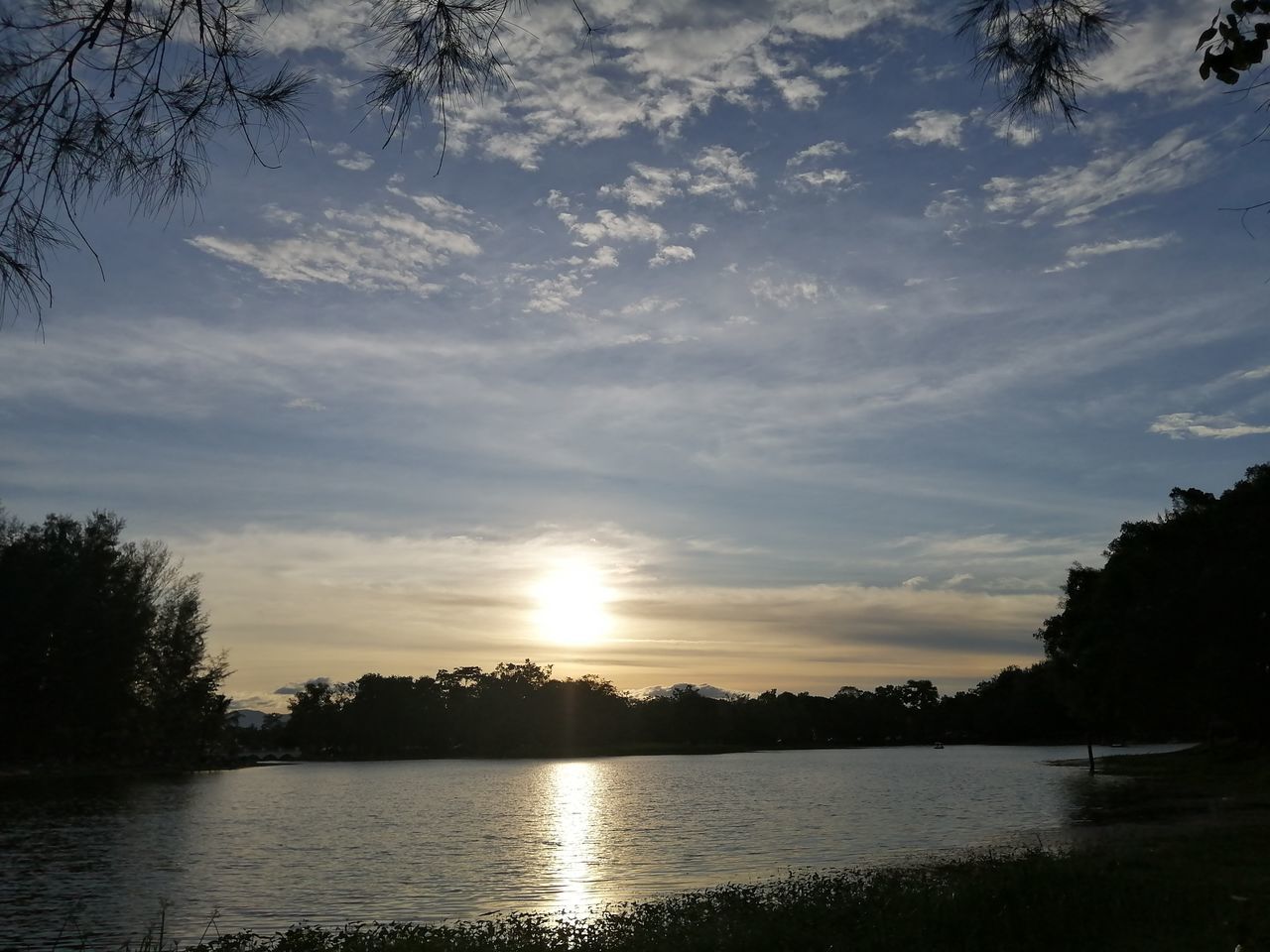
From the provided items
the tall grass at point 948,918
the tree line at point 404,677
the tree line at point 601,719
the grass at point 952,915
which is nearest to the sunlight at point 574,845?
the grass at point 952,915

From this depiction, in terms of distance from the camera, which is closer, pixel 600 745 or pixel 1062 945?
pixel 1062 945

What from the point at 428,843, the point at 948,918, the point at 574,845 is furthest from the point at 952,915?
the point at 428,843

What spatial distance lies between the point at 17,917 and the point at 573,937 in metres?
13.4

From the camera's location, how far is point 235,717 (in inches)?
4550

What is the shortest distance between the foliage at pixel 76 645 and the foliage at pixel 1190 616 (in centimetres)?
7073

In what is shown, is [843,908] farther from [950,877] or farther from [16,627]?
[16,627]

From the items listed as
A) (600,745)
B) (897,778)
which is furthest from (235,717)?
(897,778)

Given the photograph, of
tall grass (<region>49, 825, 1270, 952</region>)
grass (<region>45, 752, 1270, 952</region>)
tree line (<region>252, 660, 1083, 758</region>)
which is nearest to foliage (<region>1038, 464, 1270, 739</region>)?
grass (<region>45, 752, 1270, 952</region>)

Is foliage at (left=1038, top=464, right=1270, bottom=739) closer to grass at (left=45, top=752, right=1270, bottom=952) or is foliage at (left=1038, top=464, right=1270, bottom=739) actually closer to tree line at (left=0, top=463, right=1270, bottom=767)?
tree line at (left=0, top=463, right=1270, bottom=767)

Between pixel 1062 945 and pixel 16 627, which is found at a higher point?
pixel 16 627

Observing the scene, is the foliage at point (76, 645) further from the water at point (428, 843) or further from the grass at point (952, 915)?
the grass at point (952, 915)

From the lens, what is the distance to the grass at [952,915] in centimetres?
1170

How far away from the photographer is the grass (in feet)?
38.4

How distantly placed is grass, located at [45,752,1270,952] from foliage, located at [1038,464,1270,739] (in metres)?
28.2
